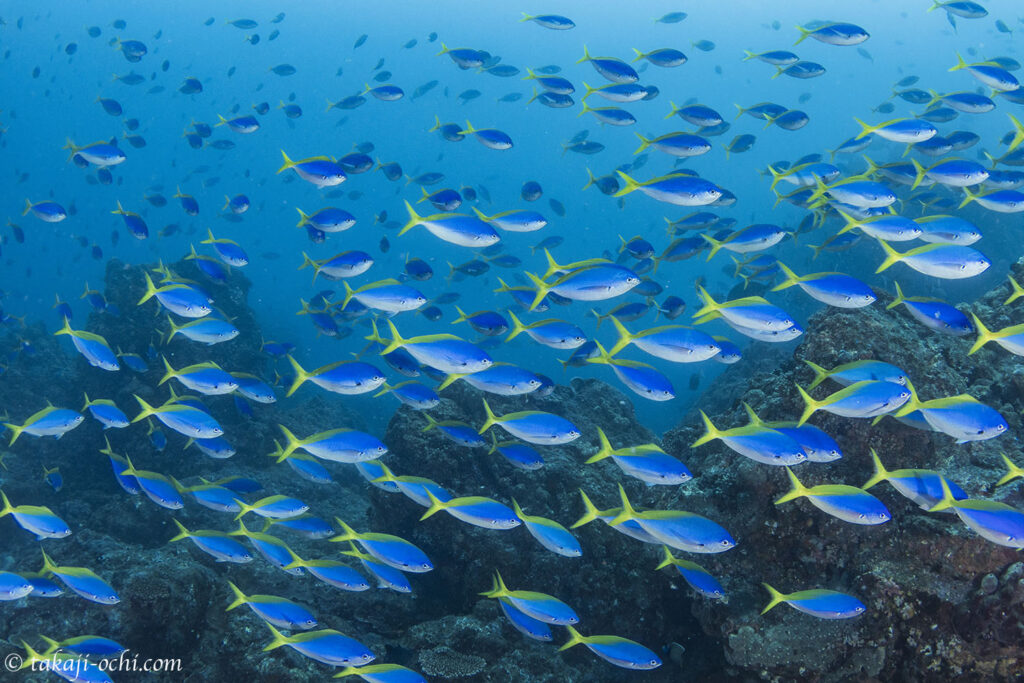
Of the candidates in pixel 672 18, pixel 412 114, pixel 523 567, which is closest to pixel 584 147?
pixel 523 567

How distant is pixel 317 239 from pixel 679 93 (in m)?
143

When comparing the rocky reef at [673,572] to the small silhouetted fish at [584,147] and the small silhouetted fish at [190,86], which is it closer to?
the small silhouetted fish at [584,147]

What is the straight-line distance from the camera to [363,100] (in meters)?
11.6

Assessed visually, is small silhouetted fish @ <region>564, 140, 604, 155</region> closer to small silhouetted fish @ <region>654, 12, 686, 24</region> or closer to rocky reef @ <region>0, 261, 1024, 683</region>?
rocky reef @ <region>0, 261, 1024, 683</region>

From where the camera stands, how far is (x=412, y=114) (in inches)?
5507

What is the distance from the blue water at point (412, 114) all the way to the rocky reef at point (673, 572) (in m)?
31.6

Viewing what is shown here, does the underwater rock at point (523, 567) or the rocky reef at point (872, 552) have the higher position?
the rocky reef at point (872, 552)

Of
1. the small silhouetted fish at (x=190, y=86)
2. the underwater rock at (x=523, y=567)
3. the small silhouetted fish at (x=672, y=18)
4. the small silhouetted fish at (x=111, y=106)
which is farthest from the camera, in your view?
the small silhouetted fish at (x=672, y=18)

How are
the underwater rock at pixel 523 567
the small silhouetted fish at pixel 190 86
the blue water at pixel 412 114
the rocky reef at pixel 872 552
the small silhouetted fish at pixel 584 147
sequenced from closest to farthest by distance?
1. the rocky reef at pixel 872 552
2. the underwater rock at pixel 523 567
3. the small silhouetted fish at pixel 584 147
4. the small silhouetted fish at pixel 190 86
5. the blue water at pixel 412 114

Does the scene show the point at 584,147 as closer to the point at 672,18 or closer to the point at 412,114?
the point at 672,18

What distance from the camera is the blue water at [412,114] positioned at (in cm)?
6028

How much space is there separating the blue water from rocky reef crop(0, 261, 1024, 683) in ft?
104

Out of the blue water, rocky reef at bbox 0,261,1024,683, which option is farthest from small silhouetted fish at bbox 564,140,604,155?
the blue water

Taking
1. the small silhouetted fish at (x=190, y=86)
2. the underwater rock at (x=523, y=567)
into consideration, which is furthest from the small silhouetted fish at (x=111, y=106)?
the underwater rock at (x=523, y=567)
